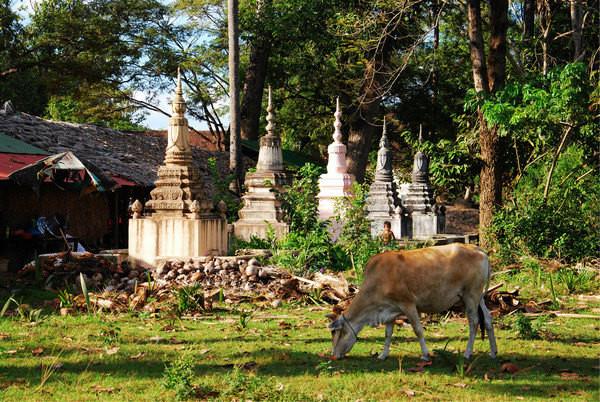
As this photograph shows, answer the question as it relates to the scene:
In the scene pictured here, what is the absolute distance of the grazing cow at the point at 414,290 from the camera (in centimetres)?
826

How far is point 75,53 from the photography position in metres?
33.9

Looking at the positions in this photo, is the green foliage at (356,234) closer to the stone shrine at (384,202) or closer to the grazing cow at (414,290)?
the grazing cow at (414,290)

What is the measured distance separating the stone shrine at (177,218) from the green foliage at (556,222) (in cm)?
607

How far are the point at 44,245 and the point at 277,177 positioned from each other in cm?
658

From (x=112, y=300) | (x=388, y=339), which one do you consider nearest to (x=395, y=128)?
(x=112, y=300)

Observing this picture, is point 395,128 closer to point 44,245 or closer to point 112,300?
point 44,245

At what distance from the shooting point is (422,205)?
89.9 feet

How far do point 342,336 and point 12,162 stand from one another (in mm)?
13518

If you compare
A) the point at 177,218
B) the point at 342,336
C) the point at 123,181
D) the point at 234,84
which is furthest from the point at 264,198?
the point at 342,336

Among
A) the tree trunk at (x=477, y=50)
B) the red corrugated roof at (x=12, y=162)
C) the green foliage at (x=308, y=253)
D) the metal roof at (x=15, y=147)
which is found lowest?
the green foliage at (x=308, y=253)

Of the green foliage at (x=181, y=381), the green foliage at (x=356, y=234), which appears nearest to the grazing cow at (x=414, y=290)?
the green foliage at (x=181, y=381)

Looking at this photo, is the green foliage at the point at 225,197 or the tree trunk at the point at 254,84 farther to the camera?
the tree trunk at the point at 254,84

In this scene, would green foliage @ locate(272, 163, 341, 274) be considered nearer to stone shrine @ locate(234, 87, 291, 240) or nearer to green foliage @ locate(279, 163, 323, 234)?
green foliage @ locate(279, 163, 323, 234)

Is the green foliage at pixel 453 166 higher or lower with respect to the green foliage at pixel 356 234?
higher
